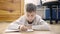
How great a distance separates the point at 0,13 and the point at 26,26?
2.32 m

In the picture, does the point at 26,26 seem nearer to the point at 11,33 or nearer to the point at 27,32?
the point at 27,32

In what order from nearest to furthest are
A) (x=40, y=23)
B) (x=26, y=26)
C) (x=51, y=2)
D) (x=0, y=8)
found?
(x=26, y=26) → (x=40, y=23) → (x=51, y=2) → (x=0, y=8)

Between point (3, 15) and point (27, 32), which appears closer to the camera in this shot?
point (27, 32)

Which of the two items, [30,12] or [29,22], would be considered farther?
[29,22]

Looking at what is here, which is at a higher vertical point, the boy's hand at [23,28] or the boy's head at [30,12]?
the boy's head at [30,12]

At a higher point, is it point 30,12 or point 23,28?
point 30,12

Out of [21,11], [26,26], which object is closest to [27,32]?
[26,26]

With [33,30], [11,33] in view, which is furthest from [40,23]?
[11,33]

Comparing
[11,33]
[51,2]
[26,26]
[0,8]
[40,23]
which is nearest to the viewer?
[11,33]

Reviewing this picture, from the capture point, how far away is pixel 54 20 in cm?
371

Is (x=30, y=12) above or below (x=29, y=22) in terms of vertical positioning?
above

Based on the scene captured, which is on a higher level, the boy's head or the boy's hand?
the boy's head

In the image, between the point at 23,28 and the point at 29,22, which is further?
the point at 29,22

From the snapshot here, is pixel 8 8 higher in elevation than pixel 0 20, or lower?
higher
